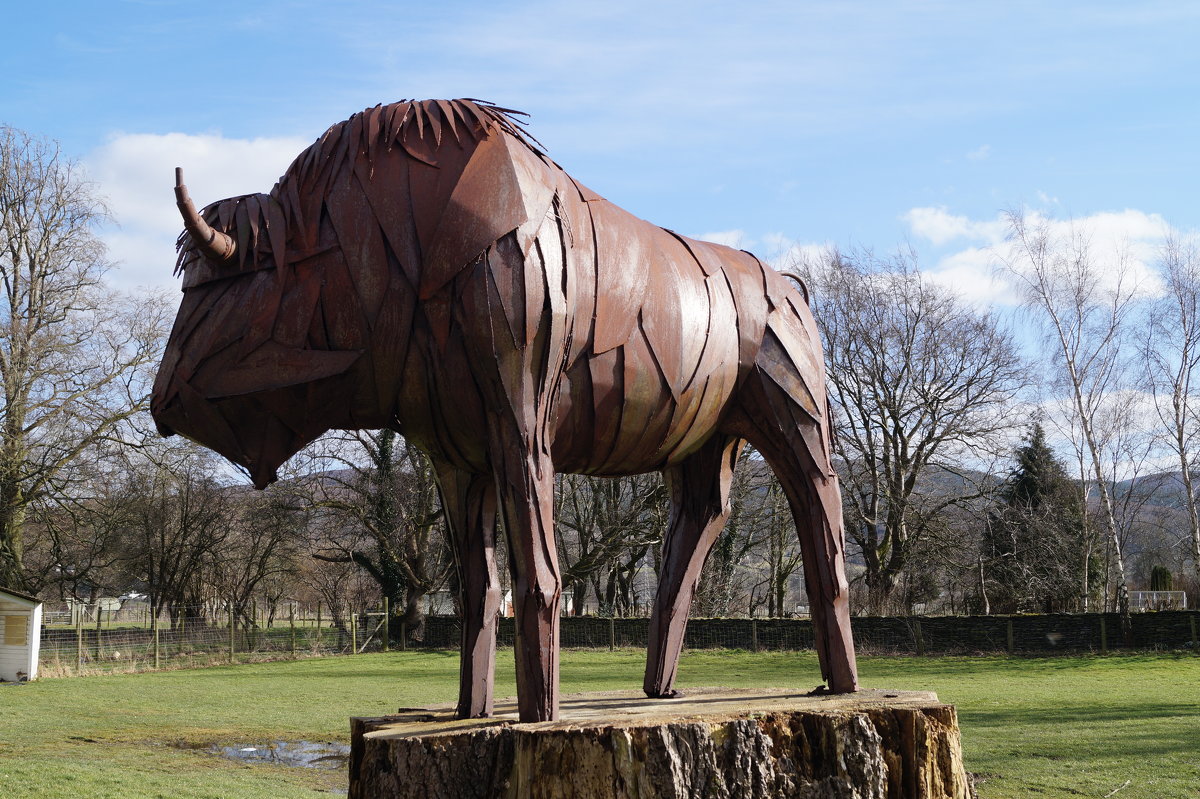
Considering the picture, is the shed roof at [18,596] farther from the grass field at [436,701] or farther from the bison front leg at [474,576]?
the bison front leg at [474,576]

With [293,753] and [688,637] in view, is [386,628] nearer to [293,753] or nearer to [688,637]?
[688,637]

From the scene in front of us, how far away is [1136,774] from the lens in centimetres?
1073

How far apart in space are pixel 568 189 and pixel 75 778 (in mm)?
8553

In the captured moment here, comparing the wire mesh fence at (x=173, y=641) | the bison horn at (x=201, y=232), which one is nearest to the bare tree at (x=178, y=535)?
the wire mesh fence at (x=173, y=641)

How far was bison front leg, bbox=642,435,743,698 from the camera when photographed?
230 inches

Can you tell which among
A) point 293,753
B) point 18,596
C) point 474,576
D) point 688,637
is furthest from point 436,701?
point 688,637

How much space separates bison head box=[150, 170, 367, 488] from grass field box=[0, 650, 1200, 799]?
468cm

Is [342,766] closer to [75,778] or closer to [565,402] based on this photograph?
[75,778]

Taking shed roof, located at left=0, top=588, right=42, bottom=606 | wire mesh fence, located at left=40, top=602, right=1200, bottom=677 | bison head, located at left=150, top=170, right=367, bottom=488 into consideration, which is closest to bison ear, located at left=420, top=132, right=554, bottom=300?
bison head, located at left=150, top=170, right=367, bottom=488

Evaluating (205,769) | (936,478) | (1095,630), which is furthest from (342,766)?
(936,478)

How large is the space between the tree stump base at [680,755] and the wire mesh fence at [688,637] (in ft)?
77.1

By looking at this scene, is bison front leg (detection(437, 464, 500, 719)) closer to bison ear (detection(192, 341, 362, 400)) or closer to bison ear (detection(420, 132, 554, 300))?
bison ear (detection(192, 341, 362, 400))

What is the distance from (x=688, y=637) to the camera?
31.0 m

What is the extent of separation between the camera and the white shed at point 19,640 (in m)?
23.5
